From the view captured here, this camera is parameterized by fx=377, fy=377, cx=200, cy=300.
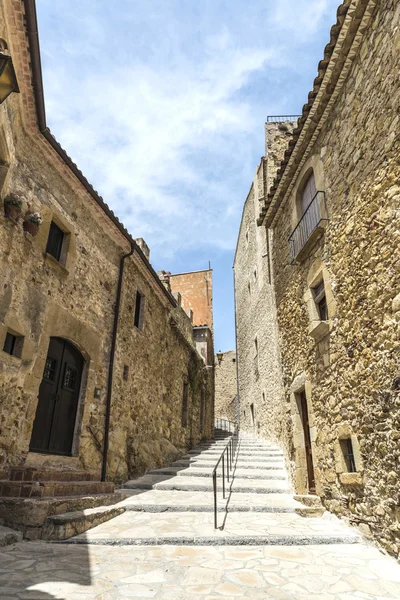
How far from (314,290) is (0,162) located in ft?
17.9

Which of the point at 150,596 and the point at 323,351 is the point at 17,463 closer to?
the point at 150,596

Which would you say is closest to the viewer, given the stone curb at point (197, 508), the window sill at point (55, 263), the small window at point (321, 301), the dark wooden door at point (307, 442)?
the stone curb at point (197, 508)

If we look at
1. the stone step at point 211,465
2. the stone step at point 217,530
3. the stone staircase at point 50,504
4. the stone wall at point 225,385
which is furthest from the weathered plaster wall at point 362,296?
the stone wall at point 225,385

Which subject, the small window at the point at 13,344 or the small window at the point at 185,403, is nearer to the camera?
the small window at the point at 13,344

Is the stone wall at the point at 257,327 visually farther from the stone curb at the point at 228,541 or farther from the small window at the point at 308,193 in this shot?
the stone curb at the point at 228,541

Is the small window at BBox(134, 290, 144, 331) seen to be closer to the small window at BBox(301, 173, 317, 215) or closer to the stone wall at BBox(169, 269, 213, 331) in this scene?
the small window at BBox(301, 173, 317, 215)

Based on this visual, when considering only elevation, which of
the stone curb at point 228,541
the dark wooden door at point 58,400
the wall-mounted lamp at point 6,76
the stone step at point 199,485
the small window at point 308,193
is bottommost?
the stone curb at point 228,541

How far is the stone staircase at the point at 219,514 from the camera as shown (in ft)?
14.9

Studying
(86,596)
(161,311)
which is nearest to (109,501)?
(86,596)

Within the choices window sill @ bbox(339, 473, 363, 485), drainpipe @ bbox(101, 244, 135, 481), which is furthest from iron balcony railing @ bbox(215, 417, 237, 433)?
window sill @ bbox(339, 473, 363, 485)

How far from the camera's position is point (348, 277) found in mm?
5488

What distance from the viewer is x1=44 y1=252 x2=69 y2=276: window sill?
6266 mm

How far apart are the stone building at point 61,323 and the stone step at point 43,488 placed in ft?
0.04

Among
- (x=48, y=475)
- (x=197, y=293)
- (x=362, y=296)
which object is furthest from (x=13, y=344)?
(x=197, y=293)
